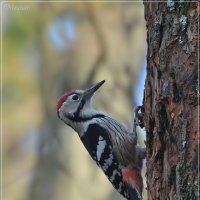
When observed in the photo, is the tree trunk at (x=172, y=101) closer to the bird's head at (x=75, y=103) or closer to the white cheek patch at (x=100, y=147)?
the white cheek patch at (x=100, y=147)

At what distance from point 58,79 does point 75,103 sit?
10.0 ft

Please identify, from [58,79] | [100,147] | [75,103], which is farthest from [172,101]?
[58,79]

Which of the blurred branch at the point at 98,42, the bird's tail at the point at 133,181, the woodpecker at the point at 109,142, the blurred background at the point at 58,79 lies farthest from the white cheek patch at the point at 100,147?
the blurred branch at the point at 98,42

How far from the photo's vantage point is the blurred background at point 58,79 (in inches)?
287

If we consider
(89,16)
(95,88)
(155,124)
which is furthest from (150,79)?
(89,16)

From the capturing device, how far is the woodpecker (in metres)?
4.66

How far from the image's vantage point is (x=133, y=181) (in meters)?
4.60

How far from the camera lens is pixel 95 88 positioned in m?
5.27

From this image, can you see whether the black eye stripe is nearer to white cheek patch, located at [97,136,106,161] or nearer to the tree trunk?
white cheek patch, located at [97,136,106,161]

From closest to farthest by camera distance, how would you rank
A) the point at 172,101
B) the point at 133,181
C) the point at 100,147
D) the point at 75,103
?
the point at 172,101 → the point at 133,181 → the point at 100,147 → the point at 75,103

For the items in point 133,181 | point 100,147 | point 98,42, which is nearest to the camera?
point 133,181

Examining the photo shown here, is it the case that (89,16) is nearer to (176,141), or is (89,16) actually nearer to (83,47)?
(83,47)

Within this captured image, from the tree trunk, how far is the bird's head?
1898 millimetres

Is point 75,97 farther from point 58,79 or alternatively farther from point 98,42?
point 58,79
